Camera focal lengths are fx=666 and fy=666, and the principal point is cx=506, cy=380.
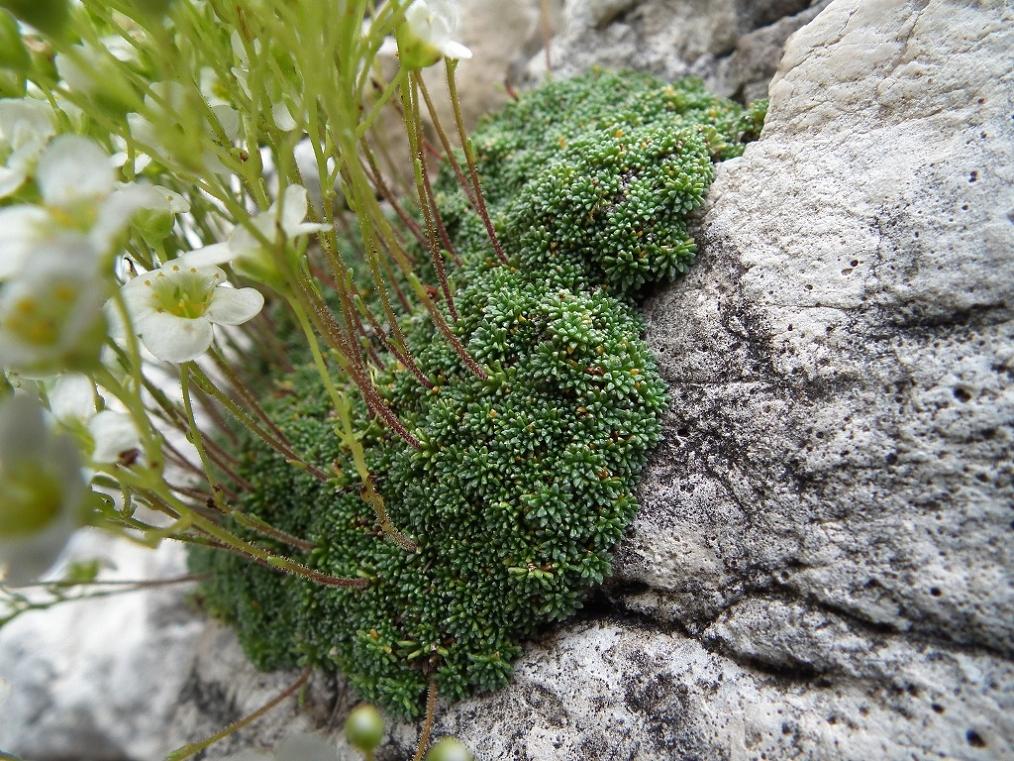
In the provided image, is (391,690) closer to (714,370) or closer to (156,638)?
(714,370)

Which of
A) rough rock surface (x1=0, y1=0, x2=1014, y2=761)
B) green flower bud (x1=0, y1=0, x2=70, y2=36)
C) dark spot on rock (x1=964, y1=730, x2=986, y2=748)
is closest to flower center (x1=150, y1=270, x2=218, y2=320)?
green flower bud (x1=0, y1=0, x2=70, y2=36)

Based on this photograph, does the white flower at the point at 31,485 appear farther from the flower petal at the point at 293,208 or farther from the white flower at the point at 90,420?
the flower petal at the point at 293,208

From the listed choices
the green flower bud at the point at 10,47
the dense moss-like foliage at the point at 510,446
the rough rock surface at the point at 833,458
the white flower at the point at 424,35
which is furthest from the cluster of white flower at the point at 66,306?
the rough rock surface at the point at 833,458

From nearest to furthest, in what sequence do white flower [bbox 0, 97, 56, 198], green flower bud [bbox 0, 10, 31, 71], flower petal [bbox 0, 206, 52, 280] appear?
flower petal [bbox 0, 206, 52, 280]
green flower bud [bbox 0, 10, 31, 71]
white flower [bbox 0, 97, 56, 198]

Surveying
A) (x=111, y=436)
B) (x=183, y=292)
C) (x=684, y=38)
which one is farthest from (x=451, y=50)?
(x=684, y=38)

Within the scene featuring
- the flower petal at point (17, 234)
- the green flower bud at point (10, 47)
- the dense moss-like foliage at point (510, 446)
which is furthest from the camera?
the dense moss-like foliage at point (510, 446)

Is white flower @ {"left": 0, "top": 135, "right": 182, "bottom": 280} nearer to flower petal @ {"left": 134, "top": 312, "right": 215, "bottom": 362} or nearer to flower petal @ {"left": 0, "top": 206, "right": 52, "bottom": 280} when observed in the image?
flower petal @ {"left": 0, "top": 206, "right": 52, "bottom": 280}

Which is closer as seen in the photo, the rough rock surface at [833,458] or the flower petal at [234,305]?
the rough rock surface at [833,458]

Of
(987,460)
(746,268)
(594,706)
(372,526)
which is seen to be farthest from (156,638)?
(987,460)
